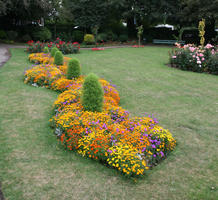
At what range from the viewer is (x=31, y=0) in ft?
67.2

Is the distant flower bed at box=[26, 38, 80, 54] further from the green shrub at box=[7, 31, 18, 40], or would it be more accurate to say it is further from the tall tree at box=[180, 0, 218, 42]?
the tall tree at box=[180, 0, 218, 42]

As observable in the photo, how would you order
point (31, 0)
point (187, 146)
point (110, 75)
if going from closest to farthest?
point (187, 146)
point (110, 75)
point (31, 0)

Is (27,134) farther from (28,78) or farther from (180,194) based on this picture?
(28,78)

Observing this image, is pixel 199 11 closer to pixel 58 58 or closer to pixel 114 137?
pixel 58 58

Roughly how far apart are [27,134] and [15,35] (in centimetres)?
2262

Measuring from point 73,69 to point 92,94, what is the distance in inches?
132

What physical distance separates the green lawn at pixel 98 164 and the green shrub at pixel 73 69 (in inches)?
41.2

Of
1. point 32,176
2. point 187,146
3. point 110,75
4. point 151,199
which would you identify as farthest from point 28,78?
point 151,199

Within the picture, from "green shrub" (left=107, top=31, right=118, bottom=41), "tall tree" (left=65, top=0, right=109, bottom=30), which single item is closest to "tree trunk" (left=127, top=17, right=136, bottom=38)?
"green shrub" (left=107, top=31, right=118, bottom=41)

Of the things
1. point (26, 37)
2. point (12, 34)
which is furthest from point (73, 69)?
point (12, 34)

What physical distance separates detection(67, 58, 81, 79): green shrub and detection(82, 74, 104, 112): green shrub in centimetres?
312

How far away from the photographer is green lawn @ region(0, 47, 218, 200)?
11.1 feet

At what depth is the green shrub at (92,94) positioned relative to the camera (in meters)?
5.18

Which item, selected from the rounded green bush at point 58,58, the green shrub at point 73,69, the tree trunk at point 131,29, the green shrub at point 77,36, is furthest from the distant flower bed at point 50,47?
the tree trunk at point 131,29
